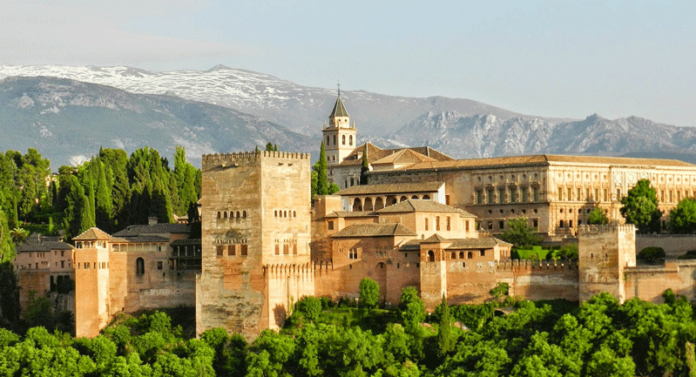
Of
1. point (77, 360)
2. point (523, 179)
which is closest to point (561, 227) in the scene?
point (523, 179)

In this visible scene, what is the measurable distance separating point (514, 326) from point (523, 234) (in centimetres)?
1858

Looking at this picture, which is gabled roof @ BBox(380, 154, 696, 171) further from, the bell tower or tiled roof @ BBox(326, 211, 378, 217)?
the bell tower

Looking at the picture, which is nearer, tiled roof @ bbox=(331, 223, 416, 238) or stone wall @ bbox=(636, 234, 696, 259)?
tiled roof @ bbox=(331, 223, 416, 238)

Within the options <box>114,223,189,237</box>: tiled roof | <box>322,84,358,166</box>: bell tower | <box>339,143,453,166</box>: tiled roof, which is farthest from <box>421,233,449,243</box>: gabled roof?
<box>322,84,358,166</box>: bell tower

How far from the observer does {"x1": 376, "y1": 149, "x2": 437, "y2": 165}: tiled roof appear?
332 ft

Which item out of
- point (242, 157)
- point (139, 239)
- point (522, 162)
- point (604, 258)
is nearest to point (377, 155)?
point (522, 162)

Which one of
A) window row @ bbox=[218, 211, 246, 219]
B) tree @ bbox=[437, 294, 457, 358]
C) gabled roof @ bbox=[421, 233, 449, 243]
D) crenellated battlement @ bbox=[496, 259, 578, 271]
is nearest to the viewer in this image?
tree @ bbox=[437, 294, 457, 358]

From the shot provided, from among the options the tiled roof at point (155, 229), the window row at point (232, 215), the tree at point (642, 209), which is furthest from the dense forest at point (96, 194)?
the tree at point (642, 209)

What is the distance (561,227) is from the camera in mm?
92812

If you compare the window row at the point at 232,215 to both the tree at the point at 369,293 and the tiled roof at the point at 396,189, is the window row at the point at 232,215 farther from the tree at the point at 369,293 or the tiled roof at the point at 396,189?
the tiled roof at the point at 396,189

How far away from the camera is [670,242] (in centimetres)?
8188

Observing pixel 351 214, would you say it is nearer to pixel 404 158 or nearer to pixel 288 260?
pixel 288 260

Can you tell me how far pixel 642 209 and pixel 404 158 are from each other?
19854 mm

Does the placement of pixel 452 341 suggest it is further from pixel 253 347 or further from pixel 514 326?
pixel 253 347
